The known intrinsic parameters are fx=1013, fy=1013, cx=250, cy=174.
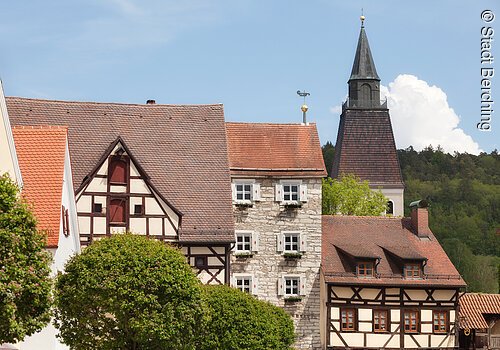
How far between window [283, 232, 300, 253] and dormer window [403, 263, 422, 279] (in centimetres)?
503

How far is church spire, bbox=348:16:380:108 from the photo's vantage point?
81.8m

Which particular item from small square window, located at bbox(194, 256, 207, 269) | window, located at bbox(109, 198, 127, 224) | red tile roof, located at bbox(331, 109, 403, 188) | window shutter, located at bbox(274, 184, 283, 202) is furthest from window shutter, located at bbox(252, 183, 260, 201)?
red tile roof, located at bbox(331, 109, 403, 188)

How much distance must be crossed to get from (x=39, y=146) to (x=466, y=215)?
282 feet

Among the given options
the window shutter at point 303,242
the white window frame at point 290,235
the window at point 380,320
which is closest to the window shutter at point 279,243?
the white window frame at point 290,235

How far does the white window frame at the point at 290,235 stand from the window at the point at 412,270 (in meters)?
4.78

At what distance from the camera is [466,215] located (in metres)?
112

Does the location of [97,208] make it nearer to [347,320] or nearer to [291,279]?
[291,279]

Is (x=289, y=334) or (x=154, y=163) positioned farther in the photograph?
(x=154, y=163)

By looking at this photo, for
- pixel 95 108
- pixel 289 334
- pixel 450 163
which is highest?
pixel 450 163

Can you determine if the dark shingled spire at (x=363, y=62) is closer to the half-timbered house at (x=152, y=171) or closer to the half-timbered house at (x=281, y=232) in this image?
the half-timbered house at (x=281, y=232)

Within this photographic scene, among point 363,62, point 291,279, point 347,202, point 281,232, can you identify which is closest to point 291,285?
point 291,279

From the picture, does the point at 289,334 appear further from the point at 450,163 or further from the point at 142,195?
the point at 450,163

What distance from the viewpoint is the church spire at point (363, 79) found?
81.8 meters

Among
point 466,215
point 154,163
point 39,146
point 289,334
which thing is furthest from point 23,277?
point 466,215
